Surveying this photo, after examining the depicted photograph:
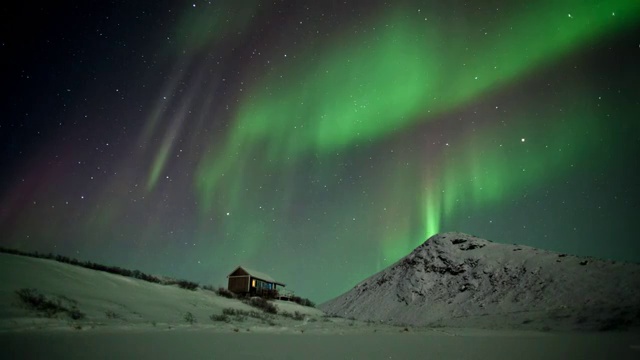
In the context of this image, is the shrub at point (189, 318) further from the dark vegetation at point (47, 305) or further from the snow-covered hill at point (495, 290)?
the snow-covered hill at point (495, 290)

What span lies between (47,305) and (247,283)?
34802 mm

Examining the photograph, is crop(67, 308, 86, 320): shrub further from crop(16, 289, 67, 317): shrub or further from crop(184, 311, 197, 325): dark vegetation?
crop(184, 311, 197, 325): dark vegetation

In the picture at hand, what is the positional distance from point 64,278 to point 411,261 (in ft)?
246

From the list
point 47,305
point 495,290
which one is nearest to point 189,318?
point 47,305

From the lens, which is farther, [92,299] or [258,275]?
[258,275]

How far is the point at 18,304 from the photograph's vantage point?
12727 mm

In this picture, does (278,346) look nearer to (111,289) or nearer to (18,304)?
(18,304)

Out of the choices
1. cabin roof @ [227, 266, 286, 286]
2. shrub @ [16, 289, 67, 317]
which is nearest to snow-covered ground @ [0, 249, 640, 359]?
shrub @ [16, 289, 67, 317]

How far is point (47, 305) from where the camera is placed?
44.2 ft

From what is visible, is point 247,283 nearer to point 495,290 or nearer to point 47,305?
point 47,305

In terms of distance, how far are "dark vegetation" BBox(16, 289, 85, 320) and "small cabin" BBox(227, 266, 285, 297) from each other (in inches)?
1325

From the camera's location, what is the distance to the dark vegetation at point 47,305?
1288 centimetres

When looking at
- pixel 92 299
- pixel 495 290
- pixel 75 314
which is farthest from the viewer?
pixel 495 290

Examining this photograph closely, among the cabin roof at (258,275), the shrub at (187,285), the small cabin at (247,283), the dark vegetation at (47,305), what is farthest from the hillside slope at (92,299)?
the cabin roof at (258,275)
